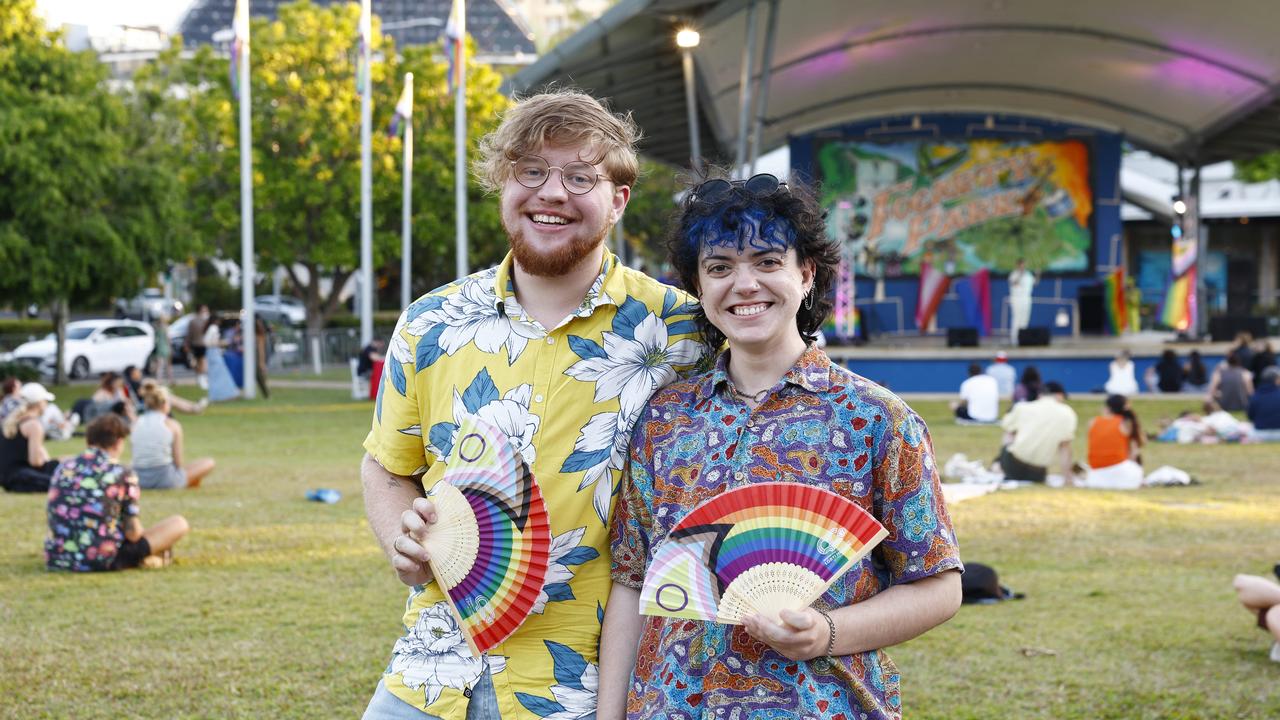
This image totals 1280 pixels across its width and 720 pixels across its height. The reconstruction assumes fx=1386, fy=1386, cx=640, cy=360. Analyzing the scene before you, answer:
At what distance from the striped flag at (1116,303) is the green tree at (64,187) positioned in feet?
61.7

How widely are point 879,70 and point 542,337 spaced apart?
23.1 meters

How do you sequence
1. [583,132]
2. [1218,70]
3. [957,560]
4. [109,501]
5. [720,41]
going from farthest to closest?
[1218,70], [720,41], [109,501], [583,132], [957,560]

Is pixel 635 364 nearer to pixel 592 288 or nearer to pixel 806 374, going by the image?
pixel 592 288

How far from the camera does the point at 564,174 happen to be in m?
2.69

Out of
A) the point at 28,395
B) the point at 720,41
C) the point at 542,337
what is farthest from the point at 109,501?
the point at 720,41

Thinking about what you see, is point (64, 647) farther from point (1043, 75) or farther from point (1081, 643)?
point (1043, 75)

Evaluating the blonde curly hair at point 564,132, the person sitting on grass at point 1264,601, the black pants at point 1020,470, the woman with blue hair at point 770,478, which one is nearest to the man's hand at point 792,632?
the woman with blue hair at point 770,478

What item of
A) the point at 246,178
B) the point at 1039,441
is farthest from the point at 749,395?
the point at 246,178

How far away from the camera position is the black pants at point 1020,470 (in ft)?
42.1

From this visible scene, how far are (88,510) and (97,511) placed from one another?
0.05 m

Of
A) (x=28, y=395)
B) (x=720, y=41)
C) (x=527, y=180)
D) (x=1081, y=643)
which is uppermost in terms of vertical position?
(x=720, y=41)

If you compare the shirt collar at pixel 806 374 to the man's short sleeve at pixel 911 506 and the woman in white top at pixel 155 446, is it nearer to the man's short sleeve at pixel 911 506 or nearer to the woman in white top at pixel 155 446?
the man's short sleeve at pixel 911 506

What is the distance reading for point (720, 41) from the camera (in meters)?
20.0

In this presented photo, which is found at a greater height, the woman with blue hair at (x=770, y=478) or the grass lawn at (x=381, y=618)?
the woman with blue hair at (x=770, y=478)
